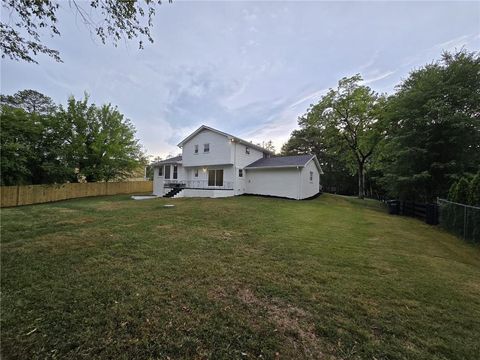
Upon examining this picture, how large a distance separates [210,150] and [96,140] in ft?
38.7

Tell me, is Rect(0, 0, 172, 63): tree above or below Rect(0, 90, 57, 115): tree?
below

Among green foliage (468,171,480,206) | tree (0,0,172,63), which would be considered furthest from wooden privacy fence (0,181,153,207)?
green foliage (468,171,480,206)

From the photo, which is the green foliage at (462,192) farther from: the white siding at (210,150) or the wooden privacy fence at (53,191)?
the wooden privacy fence at (53,191)

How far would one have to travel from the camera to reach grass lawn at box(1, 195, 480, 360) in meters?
2.15

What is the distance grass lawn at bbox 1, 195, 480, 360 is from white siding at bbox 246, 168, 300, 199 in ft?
35.1

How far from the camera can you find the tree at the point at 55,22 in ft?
12.3

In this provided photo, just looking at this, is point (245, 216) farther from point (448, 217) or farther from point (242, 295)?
point (448, 217)

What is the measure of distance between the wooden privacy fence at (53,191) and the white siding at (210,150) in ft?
32.3

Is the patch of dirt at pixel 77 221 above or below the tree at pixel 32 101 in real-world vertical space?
below

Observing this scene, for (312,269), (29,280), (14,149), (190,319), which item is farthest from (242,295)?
(14,149)

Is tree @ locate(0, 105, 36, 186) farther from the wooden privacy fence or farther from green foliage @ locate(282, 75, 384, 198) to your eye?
green foliage @ locate(282, 75, 384, 198)

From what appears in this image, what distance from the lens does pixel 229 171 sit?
705 inches

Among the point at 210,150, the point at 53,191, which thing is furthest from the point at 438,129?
the point at 53,191

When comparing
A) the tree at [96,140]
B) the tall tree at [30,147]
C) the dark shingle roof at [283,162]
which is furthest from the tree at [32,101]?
the dark shingle roof at [283,162]
